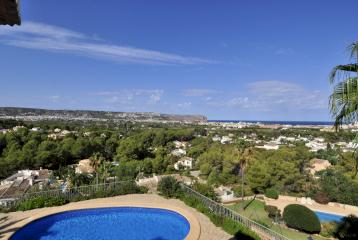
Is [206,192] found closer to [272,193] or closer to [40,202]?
[40,202]

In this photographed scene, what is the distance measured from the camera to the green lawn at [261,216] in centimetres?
1950

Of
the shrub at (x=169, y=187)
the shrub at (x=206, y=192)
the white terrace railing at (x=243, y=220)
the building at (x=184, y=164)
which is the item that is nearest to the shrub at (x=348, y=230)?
the shrub at (x=206, y=192)

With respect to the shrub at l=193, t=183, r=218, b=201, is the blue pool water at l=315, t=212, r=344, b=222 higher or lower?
lower

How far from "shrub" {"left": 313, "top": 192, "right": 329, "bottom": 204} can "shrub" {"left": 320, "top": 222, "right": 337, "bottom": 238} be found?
30.6 feet

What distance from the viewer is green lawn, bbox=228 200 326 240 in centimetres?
1950

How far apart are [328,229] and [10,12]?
74.1ft

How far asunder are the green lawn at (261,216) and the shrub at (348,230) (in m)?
1.32

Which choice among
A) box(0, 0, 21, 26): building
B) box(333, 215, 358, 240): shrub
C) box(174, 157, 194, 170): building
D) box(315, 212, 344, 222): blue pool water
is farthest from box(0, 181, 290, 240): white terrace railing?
box(174, 157, 194, 170): building

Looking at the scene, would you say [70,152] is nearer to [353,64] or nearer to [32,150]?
[32,150]

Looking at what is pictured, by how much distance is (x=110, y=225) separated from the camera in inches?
533

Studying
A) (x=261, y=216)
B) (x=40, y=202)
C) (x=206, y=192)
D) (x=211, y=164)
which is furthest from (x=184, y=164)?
(x=40, y=202)

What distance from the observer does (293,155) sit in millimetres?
39250

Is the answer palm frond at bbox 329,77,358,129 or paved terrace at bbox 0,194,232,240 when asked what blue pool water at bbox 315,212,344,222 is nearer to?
paved terrace at bbox 0,194,232,240

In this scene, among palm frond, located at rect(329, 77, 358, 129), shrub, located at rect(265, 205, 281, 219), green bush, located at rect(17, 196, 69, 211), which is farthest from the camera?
shrub, located at rect(265, 205, 281, 219)
